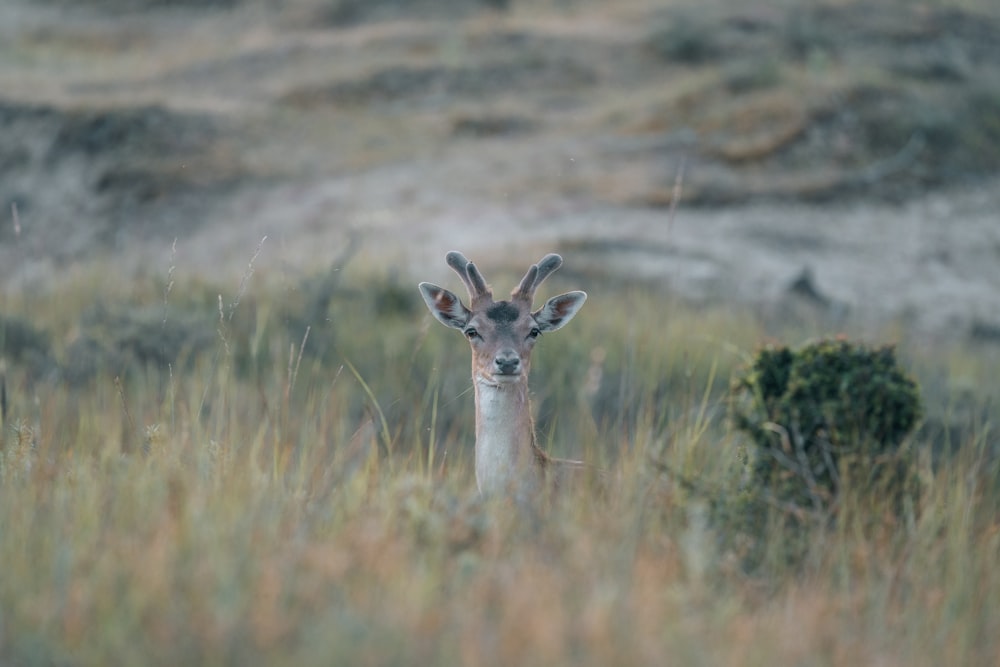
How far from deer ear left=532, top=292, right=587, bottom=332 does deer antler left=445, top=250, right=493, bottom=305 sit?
29 cm

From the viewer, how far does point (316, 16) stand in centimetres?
2867

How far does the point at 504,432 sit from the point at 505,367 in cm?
32

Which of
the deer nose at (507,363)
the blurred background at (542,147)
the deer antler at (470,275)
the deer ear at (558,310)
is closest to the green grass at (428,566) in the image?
the deer antler at (470,275)

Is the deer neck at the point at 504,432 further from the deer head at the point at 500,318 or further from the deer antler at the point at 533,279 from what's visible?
the deer antler at the point at 533,279

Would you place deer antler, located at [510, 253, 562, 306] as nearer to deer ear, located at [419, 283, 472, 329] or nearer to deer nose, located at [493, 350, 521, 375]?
deer ear, located at [419, 283, 472, 329]

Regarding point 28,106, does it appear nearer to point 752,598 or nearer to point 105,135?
point 105,135

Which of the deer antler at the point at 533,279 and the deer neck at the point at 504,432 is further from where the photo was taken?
the deer antler at the point at 533,279

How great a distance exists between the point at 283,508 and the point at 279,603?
956 mm

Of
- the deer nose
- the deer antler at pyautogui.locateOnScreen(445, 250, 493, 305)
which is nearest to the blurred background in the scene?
the deer antler at pyautogui.locateOnScreen(445, 250, 493, 305)

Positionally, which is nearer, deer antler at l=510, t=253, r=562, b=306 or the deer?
the deer

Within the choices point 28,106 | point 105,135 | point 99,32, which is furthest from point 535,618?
point 99,32

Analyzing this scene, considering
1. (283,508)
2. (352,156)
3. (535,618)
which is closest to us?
(535,618)

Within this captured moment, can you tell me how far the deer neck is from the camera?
22.2 feet

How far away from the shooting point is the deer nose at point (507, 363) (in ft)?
22.4
